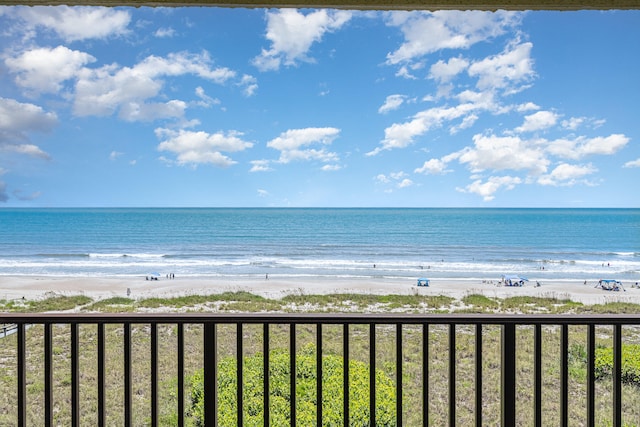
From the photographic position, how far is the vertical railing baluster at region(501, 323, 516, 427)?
160 centimetres

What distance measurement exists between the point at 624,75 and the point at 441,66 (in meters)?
7.39

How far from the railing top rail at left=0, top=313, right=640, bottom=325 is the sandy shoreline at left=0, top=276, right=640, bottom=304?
823cm

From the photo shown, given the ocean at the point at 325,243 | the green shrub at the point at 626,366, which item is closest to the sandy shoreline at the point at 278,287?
the ocean at the point at 325,243

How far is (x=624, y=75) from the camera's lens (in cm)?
1402

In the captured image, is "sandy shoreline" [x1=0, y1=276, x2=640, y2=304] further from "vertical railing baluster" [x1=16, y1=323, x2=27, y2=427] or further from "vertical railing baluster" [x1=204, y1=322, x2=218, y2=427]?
"vertical railing baluster" [x1=204, y1=322, x2=218, y2=427]

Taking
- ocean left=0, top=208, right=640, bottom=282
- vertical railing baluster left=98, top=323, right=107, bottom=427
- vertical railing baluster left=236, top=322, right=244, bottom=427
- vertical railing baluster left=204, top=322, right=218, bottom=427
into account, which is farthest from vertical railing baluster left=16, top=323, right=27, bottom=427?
ocean left=0, top=208, right=640, bottom=282

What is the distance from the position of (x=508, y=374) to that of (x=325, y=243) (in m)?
15.6

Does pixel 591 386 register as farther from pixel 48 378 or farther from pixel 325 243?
pixel 325 243

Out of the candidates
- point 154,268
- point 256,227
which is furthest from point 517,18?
point 154,268

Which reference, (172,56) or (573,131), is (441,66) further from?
(172,56)

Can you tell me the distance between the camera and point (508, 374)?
160cm

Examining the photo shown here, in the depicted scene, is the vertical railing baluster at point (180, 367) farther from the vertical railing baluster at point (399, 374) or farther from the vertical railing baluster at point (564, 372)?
the vertical railing baluster at point (564, 372)

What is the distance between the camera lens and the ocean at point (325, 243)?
1306cm

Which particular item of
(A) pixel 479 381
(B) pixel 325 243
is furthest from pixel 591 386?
(B) pixel 325 243
